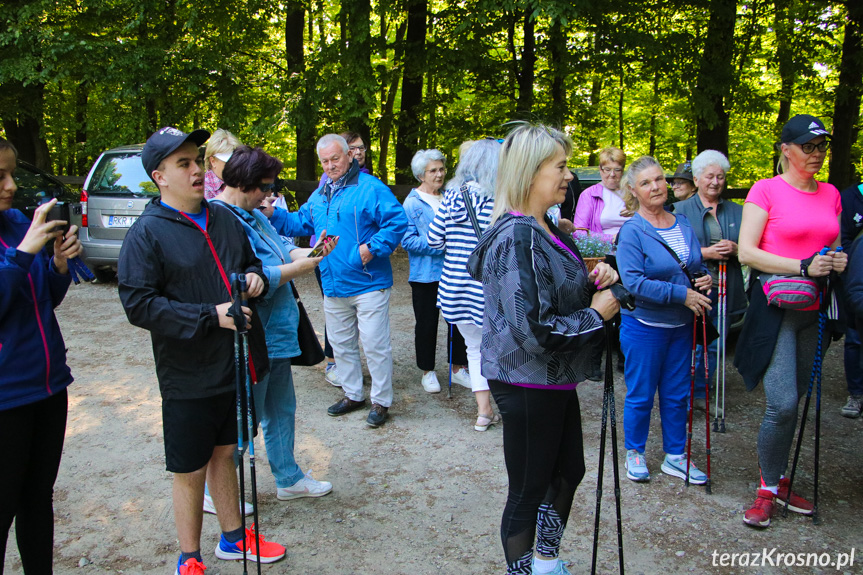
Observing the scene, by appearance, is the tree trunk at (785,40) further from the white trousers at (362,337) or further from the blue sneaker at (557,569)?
the blue sneaker at (557,569)

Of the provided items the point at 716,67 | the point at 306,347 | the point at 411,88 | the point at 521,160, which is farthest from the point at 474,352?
the point at 411,88

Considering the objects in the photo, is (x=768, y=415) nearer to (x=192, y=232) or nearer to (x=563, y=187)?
(x=563, y=187)

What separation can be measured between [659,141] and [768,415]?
16996 mm

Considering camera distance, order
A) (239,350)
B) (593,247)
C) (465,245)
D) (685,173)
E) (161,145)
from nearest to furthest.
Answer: (161,145) < (239,350) < (465,245) < (593,247) < (685,173)

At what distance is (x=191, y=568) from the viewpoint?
9.79 feet

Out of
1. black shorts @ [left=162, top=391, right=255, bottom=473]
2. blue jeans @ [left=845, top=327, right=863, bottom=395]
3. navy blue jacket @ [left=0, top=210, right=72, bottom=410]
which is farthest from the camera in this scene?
blue jeans @ [left=845, top=327, right=863, bottom=395]

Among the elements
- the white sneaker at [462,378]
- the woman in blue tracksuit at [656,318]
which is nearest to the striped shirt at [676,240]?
the woman in blue tracksuit at [656,318]

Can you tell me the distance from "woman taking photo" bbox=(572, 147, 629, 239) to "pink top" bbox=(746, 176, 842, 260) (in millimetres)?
2305

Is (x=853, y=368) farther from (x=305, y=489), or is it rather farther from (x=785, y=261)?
(x=305, y=489)

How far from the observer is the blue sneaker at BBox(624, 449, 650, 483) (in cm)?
409

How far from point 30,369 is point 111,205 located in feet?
24.6

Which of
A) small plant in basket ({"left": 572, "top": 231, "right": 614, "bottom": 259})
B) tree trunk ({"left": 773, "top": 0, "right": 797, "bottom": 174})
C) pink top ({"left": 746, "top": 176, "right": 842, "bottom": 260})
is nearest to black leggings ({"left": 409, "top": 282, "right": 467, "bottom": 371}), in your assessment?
small plant in basket ({"left": 572, "top": 231, "right": 614, "bottom": 259})

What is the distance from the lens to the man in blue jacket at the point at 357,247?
16.1 ft

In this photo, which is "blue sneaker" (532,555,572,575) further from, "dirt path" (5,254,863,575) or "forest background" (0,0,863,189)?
"forest background" (0,0,863,189)
